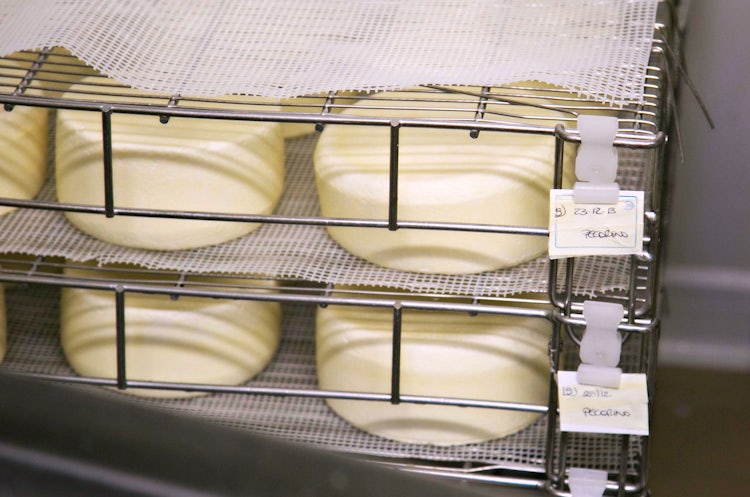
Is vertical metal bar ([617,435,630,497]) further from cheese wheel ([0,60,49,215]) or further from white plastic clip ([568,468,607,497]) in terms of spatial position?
cheese wheel ([0,60,49,215])

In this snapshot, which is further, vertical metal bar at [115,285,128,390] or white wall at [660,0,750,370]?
white wall at [660,0,750,370]

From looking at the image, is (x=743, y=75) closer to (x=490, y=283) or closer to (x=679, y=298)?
(x=679, y=298)

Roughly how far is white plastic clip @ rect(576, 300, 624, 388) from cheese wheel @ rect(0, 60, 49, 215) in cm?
47

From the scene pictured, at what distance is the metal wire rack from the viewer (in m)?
0.61

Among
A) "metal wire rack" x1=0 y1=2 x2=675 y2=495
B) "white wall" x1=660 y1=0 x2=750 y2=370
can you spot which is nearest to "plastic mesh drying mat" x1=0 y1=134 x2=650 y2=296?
"metal wire rack" x1=0 y1=2 x2=675 y2=495

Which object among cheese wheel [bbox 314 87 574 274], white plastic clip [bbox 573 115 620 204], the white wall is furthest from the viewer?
the white wall

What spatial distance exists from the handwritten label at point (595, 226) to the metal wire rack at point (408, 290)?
2 centimetres

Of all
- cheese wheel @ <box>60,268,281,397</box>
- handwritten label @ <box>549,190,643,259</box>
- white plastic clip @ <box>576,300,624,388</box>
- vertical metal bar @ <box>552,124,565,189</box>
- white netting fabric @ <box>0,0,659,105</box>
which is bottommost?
cheese wheel @ <box>60,268,281,397</box>

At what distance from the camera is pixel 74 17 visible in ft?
2.26

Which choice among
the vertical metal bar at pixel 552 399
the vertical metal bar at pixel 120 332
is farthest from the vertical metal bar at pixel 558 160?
the vertical metal bar at pixel 120 332

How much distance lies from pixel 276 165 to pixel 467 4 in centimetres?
20

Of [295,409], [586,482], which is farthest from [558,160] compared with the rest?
[295,409]

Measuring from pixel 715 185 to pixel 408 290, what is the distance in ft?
1.40

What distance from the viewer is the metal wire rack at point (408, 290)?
606 millimetres
